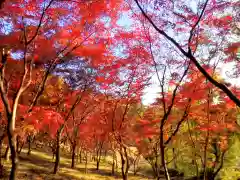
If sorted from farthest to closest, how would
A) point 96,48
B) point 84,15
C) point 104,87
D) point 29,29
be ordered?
point 104,87 < point 96,48 < point 84,15 < point 29,29

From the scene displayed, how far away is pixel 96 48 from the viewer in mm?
15250

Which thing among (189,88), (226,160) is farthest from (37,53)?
(226,160)

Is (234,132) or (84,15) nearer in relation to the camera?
(84,15)

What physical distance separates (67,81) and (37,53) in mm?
8684

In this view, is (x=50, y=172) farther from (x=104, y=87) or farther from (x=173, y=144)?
(x=173, y=144)

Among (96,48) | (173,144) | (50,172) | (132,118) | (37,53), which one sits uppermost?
(96,48)

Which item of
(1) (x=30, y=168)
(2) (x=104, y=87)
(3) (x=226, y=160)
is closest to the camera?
(2) (x=104, y=87)

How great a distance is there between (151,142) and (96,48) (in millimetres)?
9970

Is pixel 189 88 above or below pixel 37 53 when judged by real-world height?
below

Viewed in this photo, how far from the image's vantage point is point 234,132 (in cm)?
2486

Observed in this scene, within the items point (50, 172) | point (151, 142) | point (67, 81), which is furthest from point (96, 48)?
point (50, 172)

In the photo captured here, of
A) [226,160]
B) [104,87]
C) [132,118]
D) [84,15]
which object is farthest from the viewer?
[226,160]

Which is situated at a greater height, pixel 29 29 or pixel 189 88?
pixel 29 29

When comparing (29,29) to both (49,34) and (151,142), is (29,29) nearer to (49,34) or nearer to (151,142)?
(49,34)
